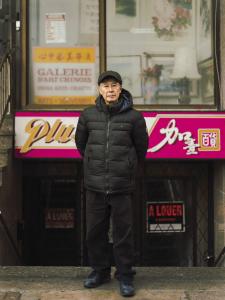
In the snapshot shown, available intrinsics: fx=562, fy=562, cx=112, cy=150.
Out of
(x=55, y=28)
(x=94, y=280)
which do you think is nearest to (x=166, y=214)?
(x=55, y=28)

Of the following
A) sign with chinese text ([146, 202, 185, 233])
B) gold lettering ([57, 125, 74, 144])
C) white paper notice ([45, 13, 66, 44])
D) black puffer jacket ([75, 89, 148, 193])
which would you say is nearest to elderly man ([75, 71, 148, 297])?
black puffer jacket ([75, 89, 148, 193])

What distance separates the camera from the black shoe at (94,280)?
16.1ft

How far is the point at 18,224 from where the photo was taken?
8422mm

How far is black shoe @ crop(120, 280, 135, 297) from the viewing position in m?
4.71

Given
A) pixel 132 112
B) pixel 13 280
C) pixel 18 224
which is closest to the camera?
pixel 132 112

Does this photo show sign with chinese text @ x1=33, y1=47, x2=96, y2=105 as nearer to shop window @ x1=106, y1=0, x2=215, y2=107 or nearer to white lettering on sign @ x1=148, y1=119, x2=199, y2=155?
shop window @ x1=106, y1=0, x2=215, y2=107

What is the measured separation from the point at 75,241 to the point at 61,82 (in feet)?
8.29

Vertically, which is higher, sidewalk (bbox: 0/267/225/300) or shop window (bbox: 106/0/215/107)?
shop window (bbox: 106/0/215/107)

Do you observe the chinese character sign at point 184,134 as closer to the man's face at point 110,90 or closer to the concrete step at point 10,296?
the man's face at point 110,90

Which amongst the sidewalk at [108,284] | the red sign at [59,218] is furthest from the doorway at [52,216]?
the sidewalk at [108,284]

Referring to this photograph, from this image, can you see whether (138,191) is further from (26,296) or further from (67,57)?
(26,296)

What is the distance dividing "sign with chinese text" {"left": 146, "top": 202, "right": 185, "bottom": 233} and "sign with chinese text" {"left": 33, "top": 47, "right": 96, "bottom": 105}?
6.51 ft

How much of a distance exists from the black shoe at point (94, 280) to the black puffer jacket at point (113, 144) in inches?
32.3

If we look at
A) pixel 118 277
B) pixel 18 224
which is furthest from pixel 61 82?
pixel 118 277
